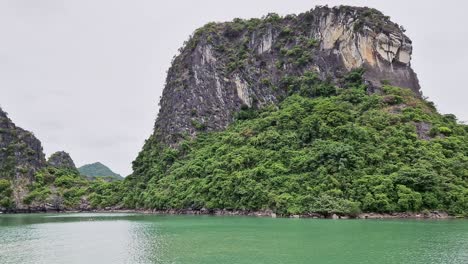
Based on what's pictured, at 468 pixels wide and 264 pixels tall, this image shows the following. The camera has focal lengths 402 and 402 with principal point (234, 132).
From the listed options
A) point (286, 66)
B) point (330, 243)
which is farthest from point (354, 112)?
point (330, 243)

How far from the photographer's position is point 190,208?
63562 mm

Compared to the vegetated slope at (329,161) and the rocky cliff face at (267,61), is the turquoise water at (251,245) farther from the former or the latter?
the rocky cliff face at (267,61)

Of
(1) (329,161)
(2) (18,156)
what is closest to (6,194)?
(2) (18,156)

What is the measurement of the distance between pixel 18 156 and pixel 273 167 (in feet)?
209

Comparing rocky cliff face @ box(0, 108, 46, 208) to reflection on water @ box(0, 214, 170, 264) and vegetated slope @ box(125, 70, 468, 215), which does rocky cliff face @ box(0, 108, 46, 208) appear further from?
reflection on water @ box(0, 214, 170, 264)

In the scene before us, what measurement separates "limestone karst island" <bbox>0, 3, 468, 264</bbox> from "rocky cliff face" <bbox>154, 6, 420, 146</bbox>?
324 millimetres

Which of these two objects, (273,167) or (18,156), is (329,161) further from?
(18,156)

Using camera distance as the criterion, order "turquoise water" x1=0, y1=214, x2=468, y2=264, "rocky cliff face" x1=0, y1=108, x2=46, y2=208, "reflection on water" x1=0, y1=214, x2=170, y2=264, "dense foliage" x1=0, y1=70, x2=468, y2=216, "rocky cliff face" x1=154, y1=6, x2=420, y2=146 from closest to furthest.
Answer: "turquoise water" x1=0, y1=214, x2=468, y2=264, "reflection on water" x1=0, y1=214, x2=170, y2=264, "dense foliage" x1=0, y1=70, x2=468, y2=216, "rocky cliff face" x1=154, y1=6, x2=420, y2=146, "rocky cliff face" x1=0, y1=108, x2=46, y2=208

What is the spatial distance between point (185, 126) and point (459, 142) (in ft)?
169

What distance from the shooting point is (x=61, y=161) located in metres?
114

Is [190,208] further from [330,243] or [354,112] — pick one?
[330,243]

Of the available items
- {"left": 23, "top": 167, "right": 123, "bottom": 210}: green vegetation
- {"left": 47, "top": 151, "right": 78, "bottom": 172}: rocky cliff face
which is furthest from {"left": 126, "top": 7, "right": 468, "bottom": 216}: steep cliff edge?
{"left": 47, "top": 151, "right": 78, "bottom": 172}: rocky cliff face

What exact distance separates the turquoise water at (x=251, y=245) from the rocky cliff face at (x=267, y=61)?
161ft

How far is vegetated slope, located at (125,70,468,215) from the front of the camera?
156 ft
